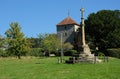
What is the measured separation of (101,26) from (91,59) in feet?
182

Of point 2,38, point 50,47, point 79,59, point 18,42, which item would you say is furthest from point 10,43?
point 79,59

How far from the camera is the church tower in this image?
404 feet

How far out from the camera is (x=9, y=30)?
243ft

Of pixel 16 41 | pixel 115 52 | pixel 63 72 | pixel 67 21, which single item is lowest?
pixel 63 72

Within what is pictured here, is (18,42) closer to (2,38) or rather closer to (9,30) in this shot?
(9,30)

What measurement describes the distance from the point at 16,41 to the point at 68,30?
54.8 metres

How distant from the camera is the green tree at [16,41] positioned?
72438mm

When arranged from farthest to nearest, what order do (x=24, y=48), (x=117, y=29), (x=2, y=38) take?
(x=117, y=29), (x=2, y=38), (x=24, y=48)

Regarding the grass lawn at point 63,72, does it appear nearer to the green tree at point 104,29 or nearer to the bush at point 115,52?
the bush at point 115,52

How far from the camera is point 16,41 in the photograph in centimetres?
7231

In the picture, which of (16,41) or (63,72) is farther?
(16,41)

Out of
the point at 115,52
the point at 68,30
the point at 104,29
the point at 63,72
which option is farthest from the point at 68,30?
the point at 63,72

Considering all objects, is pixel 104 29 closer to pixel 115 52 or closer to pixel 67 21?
pixel 115 52

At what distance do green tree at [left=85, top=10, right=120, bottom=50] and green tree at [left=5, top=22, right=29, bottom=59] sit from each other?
27854 millimetres
